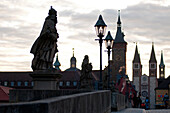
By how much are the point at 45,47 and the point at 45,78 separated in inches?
37.5

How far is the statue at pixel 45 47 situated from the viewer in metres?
12.4

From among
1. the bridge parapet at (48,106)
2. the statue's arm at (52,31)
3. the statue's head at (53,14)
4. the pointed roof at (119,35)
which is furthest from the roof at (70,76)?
the bridge parapet at (48,106)

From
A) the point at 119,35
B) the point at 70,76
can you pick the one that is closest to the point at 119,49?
the point at 119,35

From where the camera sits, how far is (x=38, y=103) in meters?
3.69

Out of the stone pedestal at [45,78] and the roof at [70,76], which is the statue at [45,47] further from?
the roof at [70,76]

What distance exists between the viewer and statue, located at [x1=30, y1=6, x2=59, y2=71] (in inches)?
487

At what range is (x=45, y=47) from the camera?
12492mm

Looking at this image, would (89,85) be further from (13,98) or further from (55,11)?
(13,98)

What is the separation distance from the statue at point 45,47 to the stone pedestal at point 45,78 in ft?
0.93

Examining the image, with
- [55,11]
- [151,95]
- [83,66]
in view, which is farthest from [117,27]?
[55,11]

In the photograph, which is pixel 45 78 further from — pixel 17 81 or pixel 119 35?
pixel 119 35

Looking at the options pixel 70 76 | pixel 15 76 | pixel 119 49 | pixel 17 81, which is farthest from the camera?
pixel 119 49

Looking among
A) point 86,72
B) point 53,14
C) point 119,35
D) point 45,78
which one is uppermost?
point 119,35

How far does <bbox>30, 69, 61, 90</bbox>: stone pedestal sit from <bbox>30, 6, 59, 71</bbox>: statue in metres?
0.28
